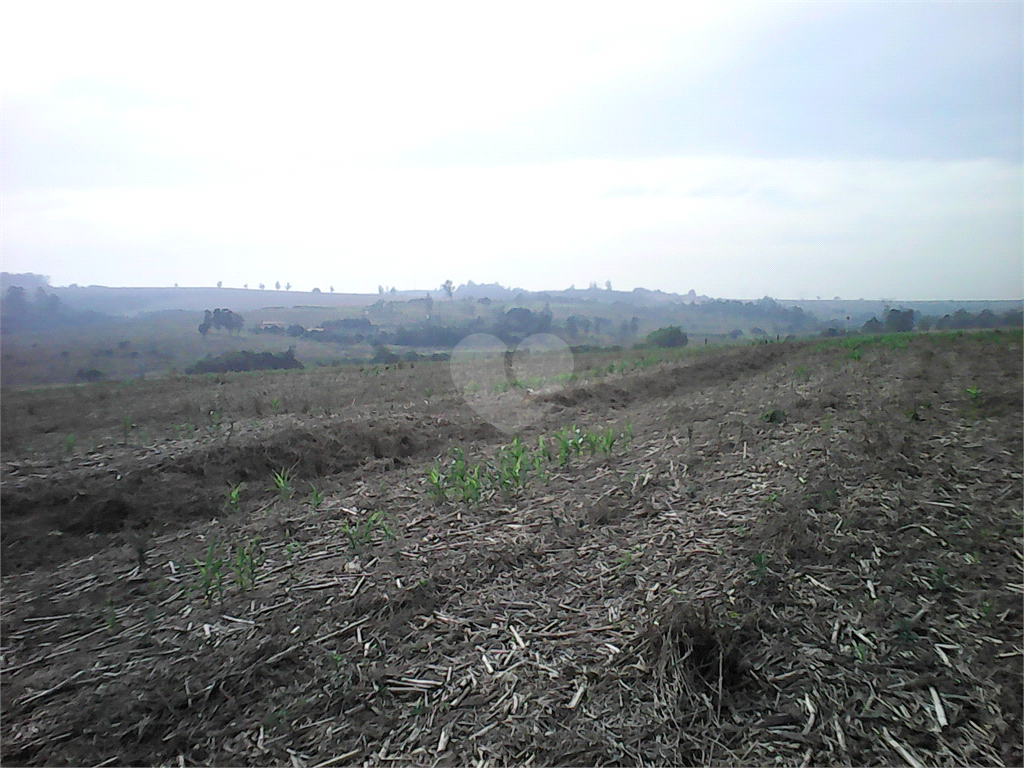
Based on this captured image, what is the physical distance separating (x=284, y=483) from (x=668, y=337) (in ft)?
36.8

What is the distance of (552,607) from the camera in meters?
2.97

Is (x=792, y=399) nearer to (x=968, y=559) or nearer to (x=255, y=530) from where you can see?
(x=968, y=559)

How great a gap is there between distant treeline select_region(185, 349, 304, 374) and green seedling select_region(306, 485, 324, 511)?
15.5 ft

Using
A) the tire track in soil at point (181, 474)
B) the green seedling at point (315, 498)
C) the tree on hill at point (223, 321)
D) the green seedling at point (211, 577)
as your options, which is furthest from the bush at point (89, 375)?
the green seedling at point (211, 577)

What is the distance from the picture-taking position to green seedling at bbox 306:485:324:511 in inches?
175

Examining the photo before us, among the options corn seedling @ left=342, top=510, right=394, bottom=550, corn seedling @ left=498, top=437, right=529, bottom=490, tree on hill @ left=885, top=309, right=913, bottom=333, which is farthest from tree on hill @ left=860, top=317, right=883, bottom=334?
corn seedling @ left=342, top=510, right=394, bottom=550

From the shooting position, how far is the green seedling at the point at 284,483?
15.5 ft

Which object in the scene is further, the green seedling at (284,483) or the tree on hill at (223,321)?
the tree on hill at (223,321)

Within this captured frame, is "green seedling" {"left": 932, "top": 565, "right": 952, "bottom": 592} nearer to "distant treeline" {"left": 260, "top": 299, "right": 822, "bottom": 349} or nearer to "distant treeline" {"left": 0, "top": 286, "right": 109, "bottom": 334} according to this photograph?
"distant treeline" {"left": 0, "top": 286, "right": 109, "bottom": 334}

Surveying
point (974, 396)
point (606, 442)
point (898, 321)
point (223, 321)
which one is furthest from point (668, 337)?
point (223, 321)

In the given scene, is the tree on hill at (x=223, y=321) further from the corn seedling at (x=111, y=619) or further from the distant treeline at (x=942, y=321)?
the distant treeline at (x=942, y=321)

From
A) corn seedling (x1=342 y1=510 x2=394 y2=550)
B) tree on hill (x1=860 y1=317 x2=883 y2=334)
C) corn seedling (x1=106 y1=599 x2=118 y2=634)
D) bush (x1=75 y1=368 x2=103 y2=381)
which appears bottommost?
corn seedling (x1=106 y1=599 x2=118 y2=634)

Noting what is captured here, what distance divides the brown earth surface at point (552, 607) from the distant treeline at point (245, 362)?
3607 mm

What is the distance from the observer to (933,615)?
261 centimetres
